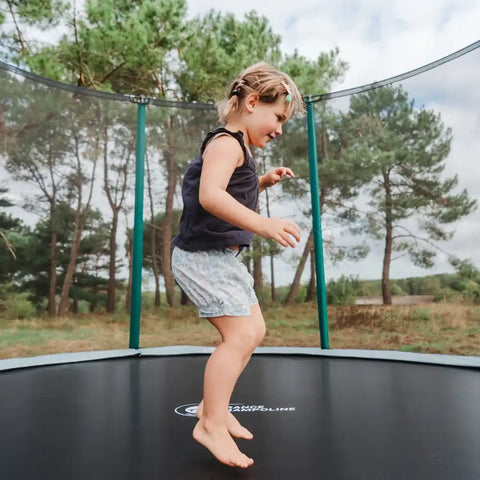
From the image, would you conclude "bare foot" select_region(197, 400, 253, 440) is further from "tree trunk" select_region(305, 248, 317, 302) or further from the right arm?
"tree trunk" select_region(305, 248, 317, 302)

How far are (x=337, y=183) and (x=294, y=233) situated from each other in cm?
207

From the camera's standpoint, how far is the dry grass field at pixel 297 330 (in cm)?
236

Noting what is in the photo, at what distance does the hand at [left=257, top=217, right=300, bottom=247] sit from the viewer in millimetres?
923

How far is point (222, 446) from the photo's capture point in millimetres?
910

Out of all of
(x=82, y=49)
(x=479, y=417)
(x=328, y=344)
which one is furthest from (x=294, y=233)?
(x=82, y=49)

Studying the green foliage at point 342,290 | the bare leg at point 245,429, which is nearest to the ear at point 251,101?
the bare leg at point 245,429

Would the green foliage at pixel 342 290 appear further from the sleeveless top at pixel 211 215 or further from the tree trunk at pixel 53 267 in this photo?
the sleeveless top at pixel 211 215

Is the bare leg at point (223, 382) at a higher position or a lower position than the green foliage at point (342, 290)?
lower

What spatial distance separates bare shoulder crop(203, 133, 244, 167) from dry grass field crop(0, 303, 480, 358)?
5.38 feet

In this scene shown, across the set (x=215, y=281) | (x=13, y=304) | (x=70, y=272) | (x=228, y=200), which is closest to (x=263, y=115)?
(x=228, y=200)

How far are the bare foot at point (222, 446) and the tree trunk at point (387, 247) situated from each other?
1.77m

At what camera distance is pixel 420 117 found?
8.57ft

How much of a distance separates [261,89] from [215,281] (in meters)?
0.42

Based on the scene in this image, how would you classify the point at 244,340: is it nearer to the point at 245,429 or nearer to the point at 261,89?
→ the point at 245,429
